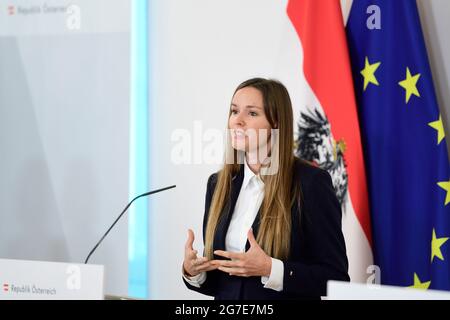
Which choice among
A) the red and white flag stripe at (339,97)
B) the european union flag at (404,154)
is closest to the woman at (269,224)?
the red and white flag stripe at (339,97)

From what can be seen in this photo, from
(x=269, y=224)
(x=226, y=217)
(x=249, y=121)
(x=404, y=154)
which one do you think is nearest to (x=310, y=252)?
(x=269, y=224)

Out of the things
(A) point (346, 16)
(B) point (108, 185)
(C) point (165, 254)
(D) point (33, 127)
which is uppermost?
(A) point (346, 16)

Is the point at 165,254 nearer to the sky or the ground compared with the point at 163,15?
nearer to the ground

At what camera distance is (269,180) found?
228cm

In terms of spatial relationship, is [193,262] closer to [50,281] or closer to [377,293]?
[50,281]

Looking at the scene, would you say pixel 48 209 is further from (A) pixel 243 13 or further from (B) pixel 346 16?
(B) pixel 346 16

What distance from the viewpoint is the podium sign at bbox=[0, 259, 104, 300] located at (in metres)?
1.52

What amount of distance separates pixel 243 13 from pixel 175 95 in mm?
603

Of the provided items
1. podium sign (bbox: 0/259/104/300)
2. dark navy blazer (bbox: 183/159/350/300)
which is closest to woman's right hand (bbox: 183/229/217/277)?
dark navy blazer (bbox: 183/159/350/300)

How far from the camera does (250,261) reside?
2.04m

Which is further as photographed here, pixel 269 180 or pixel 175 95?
pixel 175 95

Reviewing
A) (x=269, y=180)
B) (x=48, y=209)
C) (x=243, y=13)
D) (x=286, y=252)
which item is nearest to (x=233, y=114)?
(x=269, y=180)
